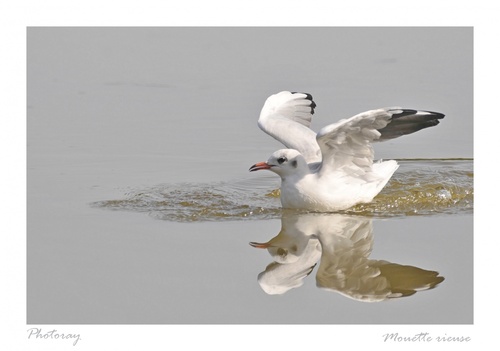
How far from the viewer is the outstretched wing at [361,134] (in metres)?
9.98

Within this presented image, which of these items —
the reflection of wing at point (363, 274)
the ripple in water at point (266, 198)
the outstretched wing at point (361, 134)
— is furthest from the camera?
the ripple in water at point (266, 198)

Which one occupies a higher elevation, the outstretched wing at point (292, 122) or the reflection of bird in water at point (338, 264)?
the outstretched wing at point (292, 122)

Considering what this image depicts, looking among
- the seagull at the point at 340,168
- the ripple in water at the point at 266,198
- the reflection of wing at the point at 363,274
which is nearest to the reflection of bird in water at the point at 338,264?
the reflection of wing at the point at 363,274

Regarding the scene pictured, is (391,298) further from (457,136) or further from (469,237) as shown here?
(457,136)

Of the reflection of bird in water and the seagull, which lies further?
the seagull

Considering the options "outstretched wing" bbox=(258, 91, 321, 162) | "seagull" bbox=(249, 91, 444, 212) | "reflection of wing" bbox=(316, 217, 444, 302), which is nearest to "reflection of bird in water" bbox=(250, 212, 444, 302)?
"reflection of wing" bbox=(316, 217, 444, 302)

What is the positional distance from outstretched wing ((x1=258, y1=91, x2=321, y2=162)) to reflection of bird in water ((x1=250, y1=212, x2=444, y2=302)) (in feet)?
4.19

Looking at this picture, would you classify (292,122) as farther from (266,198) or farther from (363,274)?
(363,274)

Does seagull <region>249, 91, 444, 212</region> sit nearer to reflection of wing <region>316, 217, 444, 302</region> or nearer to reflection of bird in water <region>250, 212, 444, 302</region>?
reflection of bird in water <region>250, 212, 444, 302</region>

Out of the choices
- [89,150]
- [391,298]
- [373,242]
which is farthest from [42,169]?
[391,298]

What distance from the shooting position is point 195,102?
14242mm

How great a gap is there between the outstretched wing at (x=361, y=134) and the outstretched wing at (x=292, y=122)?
0.65m

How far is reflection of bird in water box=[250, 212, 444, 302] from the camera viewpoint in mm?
8539

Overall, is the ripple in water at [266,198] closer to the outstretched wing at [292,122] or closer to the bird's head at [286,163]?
the bird's head at [286,163]
